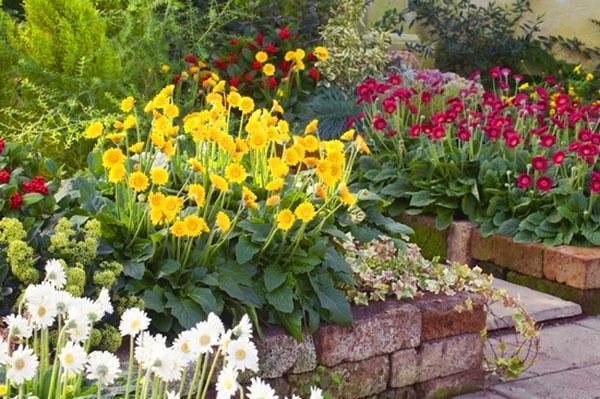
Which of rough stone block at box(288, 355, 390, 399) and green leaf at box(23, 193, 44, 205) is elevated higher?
green leaf at box(23, 193, 44, 205)

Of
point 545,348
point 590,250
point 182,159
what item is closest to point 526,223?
point 590,250

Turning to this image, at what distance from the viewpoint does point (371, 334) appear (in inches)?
141

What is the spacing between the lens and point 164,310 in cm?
326

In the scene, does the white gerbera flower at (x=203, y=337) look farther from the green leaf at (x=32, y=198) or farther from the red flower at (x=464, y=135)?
the red flower at (x=464, y=135)

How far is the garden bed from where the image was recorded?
505cm

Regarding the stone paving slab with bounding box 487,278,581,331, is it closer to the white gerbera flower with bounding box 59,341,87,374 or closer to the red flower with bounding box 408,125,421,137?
the red flower with bounding box 408,125,421,137

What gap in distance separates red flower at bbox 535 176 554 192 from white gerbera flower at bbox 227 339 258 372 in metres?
3.65

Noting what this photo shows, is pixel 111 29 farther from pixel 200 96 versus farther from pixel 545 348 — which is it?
pixel 545 348

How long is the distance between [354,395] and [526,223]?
2056 millimetres

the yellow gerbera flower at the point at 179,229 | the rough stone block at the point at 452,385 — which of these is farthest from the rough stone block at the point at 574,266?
the yellow gerbera flower at the point at 179,229

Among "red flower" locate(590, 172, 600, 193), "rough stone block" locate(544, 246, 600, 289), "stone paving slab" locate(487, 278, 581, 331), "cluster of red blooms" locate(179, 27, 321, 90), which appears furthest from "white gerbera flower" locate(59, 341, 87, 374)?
"cluster of red blooms" locate(179, 27, 321, 90)

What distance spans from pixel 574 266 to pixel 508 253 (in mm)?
412

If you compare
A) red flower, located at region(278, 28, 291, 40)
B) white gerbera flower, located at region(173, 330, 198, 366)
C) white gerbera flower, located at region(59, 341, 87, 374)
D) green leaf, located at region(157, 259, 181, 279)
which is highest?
red flower, located at region(278, 28, 291, 40)

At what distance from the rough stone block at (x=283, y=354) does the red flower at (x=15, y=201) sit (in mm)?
891
